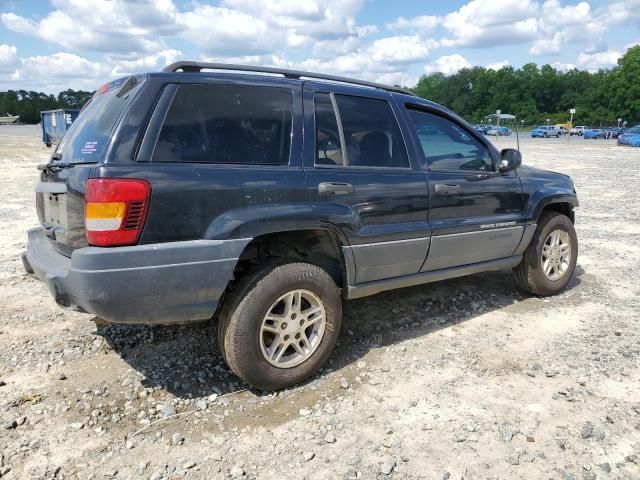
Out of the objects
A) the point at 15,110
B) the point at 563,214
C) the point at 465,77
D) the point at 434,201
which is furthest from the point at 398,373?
the point at 465,77

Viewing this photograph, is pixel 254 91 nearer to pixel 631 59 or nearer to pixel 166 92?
pixel 166 92

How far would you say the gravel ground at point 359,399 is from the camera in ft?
8.77

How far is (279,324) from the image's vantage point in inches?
130

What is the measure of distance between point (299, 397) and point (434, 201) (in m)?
1.78

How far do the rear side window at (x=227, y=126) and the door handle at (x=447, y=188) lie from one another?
4.29 ft

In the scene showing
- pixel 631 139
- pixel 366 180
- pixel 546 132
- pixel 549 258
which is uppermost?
pixel 546 132

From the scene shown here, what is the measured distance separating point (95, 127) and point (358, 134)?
5.75 ft

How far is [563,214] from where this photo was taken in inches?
207

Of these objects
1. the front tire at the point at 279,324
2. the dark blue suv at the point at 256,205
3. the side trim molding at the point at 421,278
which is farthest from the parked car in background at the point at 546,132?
the front tire at the point at 279,324

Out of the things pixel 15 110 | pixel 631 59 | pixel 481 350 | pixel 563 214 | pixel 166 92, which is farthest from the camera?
pixel 15 110

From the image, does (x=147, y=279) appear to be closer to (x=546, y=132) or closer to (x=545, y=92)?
(x=546, y=132)

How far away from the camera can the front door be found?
160 inches

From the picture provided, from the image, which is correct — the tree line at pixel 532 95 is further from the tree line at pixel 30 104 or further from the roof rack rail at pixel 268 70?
the roof rack rail at pixel 268 70

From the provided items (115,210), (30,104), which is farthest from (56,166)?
(30,104)
